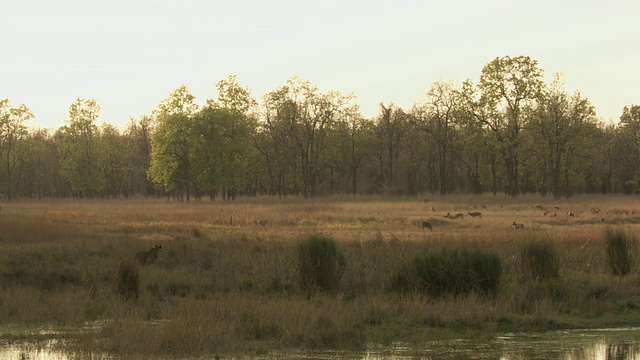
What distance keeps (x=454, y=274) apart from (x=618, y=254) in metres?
5.21

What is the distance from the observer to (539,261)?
55.5 ft

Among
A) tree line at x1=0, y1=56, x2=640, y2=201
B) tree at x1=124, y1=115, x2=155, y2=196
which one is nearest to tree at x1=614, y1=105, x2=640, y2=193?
tree line at x1=0, y1=56, x2=640, y2=201

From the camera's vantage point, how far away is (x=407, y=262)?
16.4 meters

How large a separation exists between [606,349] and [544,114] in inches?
2199

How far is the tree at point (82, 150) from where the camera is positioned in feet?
292

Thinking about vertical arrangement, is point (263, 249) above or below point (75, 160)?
below

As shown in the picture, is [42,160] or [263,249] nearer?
[263,249]

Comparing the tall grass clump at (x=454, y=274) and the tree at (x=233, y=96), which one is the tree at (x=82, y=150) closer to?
the tree at (x=233, y=96)

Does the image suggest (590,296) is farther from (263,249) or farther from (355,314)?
(263,249)

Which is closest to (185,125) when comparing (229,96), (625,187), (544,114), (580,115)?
(229,96)

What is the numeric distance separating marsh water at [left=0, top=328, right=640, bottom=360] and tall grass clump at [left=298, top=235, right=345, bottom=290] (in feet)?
15.5

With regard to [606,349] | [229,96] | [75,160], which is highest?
[229,96]

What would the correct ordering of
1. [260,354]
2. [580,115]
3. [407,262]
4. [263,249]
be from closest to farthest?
[260,354], [407,262], [263,249], [580,115]

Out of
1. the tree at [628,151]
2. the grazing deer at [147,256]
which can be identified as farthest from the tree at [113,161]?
the grazing deer at [147,256]
